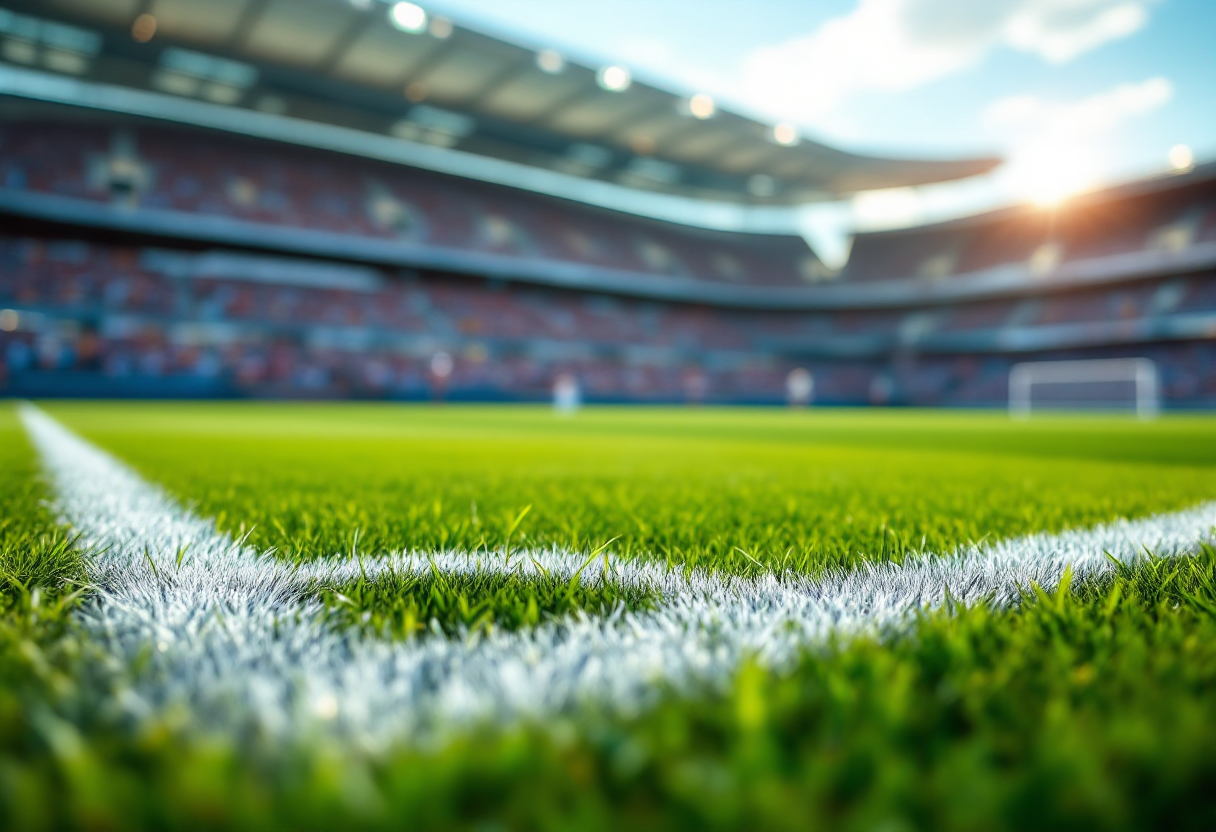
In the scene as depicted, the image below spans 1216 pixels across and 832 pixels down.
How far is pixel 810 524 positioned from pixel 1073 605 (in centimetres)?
79

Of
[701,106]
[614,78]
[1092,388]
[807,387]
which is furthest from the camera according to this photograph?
[807,387]

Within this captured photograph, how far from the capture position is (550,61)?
1981 centimetres

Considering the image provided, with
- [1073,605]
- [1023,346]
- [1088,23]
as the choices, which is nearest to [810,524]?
[1073,605]

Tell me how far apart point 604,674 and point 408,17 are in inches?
795

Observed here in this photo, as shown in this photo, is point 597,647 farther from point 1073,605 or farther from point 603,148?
point 603,148

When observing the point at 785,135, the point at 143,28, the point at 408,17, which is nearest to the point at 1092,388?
the point at 785,135

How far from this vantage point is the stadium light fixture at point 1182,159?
2380 cm

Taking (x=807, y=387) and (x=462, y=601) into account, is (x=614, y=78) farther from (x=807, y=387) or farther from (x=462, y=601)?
(x=462, y=601)

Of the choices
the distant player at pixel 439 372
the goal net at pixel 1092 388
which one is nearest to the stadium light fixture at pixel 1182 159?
the goal net at pixel 1092 388

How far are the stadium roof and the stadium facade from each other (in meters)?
0.11

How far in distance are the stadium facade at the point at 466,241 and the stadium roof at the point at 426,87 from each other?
110 mm

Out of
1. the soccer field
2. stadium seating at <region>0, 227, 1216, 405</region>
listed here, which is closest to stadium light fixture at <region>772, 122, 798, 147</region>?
stadium seating at <region>0, 227, 1216, 405</region>

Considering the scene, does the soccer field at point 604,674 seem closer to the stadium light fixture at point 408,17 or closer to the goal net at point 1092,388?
the stadium light fixture at point 408,17

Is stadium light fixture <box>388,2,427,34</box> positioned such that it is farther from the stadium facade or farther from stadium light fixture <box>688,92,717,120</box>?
stadium light fixture <box>688,92,717,120</box>
